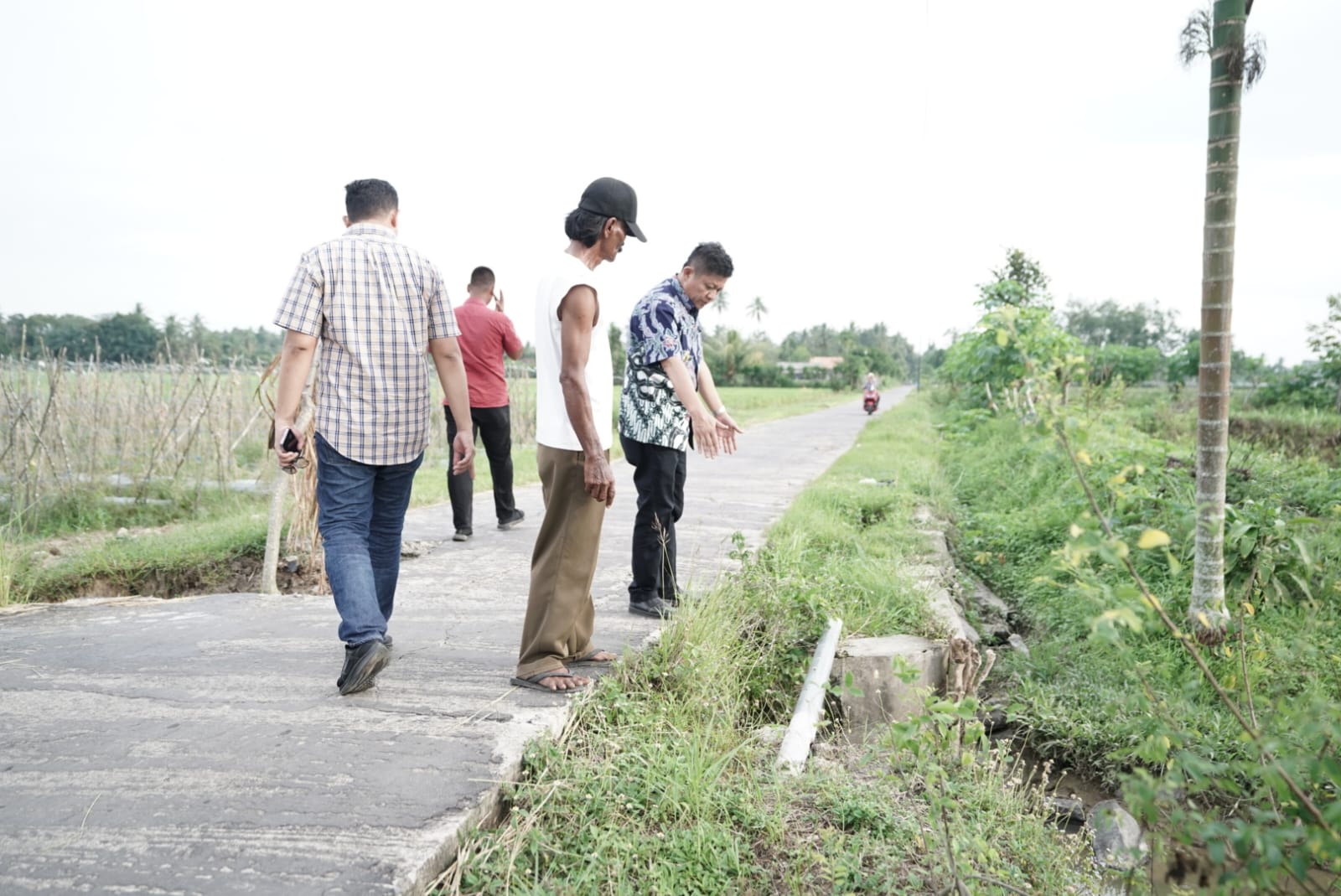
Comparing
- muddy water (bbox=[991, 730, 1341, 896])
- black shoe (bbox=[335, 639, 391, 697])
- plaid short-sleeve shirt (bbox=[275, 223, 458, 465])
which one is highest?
plaid short-sleeve shirt (bbox=[275, 223, 458, 465])

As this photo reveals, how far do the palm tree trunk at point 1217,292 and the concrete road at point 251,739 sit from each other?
252 cm

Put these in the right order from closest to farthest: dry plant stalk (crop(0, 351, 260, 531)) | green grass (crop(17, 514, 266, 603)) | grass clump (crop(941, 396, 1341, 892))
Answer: grass clump (crop(941, 396, 1341, 892)), green grass (crop(17, 514, 266, 603)), dry plant stalk (crop(0, 351, 260, 531))

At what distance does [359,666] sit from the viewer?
2904mm

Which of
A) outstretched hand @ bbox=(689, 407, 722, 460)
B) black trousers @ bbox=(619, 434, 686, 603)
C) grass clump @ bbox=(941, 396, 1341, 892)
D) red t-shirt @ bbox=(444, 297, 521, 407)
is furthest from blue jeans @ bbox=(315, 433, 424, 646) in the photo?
red t-shirt @ bbox=(444, 297, 521, 407)

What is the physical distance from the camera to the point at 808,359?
93875 millimetres

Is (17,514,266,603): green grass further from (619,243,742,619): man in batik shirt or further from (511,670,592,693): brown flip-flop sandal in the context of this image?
(511,670,592,693): brown flip-flop sandal

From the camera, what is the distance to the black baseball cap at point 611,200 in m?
2.97

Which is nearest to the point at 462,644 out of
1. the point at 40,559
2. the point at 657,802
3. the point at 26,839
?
the point at 657,802

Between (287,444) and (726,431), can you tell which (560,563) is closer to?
(287,444)

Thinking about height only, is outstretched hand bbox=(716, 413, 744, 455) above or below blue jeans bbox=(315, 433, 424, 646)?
above

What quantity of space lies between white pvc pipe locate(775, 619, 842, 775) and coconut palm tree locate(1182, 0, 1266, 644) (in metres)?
1.80

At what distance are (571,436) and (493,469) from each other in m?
3.56

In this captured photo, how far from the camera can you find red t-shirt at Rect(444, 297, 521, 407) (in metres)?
6.14

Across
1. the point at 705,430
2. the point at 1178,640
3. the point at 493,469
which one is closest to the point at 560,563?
the point at 705,430
